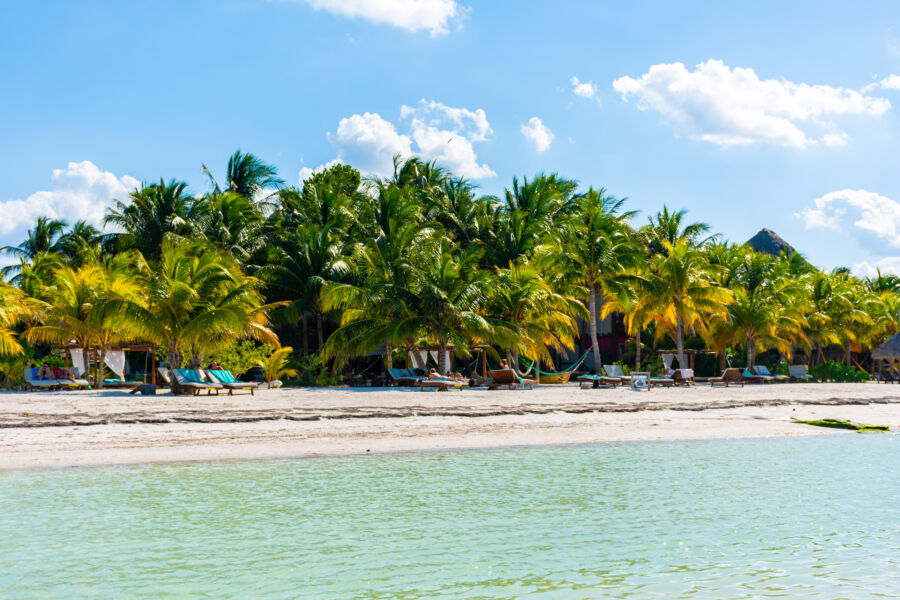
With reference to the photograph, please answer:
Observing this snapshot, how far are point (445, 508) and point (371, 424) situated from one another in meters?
6.11

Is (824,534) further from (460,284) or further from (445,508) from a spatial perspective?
(460,284)

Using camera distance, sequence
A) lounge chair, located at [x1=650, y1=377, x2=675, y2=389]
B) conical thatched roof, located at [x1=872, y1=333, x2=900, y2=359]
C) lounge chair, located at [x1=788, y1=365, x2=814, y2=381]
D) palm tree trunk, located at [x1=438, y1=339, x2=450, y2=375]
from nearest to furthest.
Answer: palm tree trunk, located at [x1=438, y1=339, x2=450, y2=375] → lounge chair, located at [x1=650, y1=377, x2=675, y2=389] → lounge chair, located at [x1=788, y1=365, x2=814, y2=381] → conical thatched roof, located at [x1=872, y1=333, x2=900, y2=359]

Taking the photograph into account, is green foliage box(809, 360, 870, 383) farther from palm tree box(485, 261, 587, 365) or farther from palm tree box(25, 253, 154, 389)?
palm tree box(25, 253, 154, 389)

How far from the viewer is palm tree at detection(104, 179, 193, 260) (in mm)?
33000

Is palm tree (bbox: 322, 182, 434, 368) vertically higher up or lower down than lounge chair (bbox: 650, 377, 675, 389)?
higher up

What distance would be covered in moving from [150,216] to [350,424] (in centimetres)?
2367

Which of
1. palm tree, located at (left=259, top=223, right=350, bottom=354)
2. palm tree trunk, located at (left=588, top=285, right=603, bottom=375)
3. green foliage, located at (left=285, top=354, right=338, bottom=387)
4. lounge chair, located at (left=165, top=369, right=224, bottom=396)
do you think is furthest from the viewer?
palm tree, located at (left=259, top=223, right=350, bottom=354)

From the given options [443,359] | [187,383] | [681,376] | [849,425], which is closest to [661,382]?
[681,376]

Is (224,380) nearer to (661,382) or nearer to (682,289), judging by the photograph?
(661,382)

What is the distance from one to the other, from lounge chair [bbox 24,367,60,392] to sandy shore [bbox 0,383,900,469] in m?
7.17

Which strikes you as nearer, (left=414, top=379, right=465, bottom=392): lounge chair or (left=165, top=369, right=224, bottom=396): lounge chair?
(left=165, top=369, right=224, bottom=396): lounge chair

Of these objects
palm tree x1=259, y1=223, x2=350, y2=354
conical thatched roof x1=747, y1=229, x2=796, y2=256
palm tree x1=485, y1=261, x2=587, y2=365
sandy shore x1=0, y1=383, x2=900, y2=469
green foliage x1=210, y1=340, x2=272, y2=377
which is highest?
conical thatched roof x1=747, y1=229, x2=796, y2=256

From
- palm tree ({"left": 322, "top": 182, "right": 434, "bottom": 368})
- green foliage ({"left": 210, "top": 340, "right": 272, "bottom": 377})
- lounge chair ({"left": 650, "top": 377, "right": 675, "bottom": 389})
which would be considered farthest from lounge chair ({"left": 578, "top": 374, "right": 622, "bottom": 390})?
green foliage ({"left": 210, "top": 340, "right": 272, "bottom": 377})

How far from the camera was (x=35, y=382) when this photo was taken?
22312 millimetres
